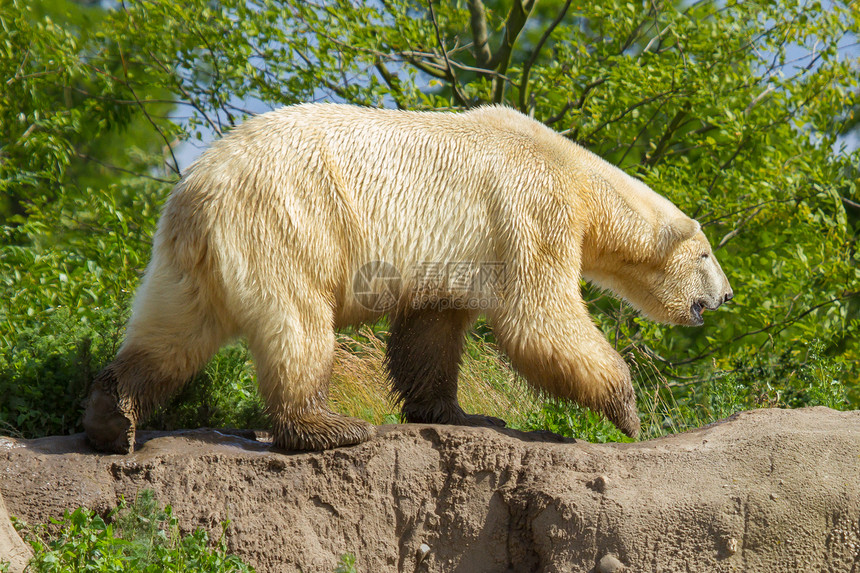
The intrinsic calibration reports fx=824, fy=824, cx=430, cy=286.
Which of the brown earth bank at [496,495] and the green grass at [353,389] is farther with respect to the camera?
the green grass at [353,389]

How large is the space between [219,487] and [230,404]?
64.8 inches

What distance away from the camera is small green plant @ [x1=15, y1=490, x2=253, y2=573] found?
348 centimetres

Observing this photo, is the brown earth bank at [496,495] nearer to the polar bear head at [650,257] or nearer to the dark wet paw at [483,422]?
the dark wet paw at [483,422]

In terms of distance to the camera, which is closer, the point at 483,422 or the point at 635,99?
the point at 483,422

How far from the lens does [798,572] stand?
12.6 feet

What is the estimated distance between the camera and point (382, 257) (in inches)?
168

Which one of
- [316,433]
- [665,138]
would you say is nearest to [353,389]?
[316,433]

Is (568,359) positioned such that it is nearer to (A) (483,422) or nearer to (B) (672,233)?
(A) (483,422)

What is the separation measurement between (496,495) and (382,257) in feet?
4.38

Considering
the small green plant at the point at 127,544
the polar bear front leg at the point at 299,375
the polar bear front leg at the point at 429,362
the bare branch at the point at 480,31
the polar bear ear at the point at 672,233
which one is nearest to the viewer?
the small green plant at the point at 127,544

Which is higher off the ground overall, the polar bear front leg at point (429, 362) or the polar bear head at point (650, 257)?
the polar bear head at point (650, 257)

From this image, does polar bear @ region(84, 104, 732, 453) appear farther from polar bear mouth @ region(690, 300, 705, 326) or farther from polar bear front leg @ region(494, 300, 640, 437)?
polar bear mouth @ region(690, 300, 705, 326)

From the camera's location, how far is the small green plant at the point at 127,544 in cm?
348

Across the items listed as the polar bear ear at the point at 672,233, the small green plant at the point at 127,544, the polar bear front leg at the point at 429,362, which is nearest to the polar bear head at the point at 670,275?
the polar bear ear at the point at 672,233
